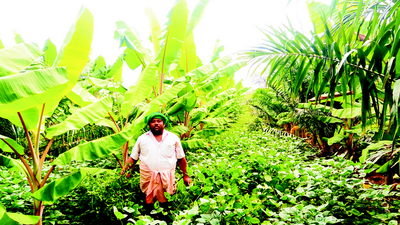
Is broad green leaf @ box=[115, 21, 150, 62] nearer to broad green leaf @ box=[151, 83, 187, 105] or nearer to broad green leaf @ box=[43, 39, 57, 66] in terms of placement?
broad green leaf @ box=[151, 83, 187, 105]

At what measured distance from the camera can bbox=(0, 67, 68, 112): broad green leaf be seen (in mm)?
1625

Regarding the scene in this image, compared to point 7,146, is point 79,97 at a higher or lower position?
higher

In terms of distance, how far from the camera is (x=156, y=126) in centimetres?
312

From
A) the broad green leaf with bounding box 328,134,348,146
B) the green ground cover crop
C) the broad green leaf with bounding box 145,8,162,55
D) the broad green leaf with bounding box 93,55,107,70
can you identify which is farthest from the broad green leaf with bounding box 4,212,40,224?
the broad green leaf with bounding box 93,55,107,70

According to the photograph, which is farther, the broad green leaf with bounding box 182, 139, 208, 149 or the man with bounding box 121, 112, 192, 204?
the broad green leaf with bounding box 182, 139, 208, 149

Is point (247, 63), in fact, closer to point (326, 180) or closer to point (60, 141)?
point (326, 180)

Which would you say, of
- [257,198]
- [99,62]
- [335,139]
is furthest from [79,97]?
[335,139]

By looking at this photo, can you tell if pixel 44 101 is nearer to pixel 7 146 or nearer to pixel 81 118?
pixel 81 118

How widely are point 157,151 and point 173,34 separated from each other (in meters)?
1.99

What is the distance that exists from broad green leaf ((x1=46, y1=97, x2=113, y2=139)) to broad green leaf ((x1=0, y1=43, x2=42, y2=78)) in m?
0.66

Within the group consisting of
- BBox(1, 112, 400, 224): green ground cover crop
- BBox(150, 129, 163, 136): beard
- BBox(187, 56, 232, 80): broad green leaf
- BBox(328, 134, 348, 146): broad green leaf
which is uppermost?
BBox(187, 56, 232, 80): broad green leaf

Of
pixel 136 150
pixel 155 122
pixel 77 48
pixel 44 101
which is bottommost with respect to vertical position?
pixel 136 150

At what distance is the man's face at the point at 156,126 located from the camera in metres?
3.12

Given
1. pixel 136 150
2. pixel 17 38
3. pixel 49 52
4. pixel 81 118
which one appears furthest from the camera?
pixel 17 38
